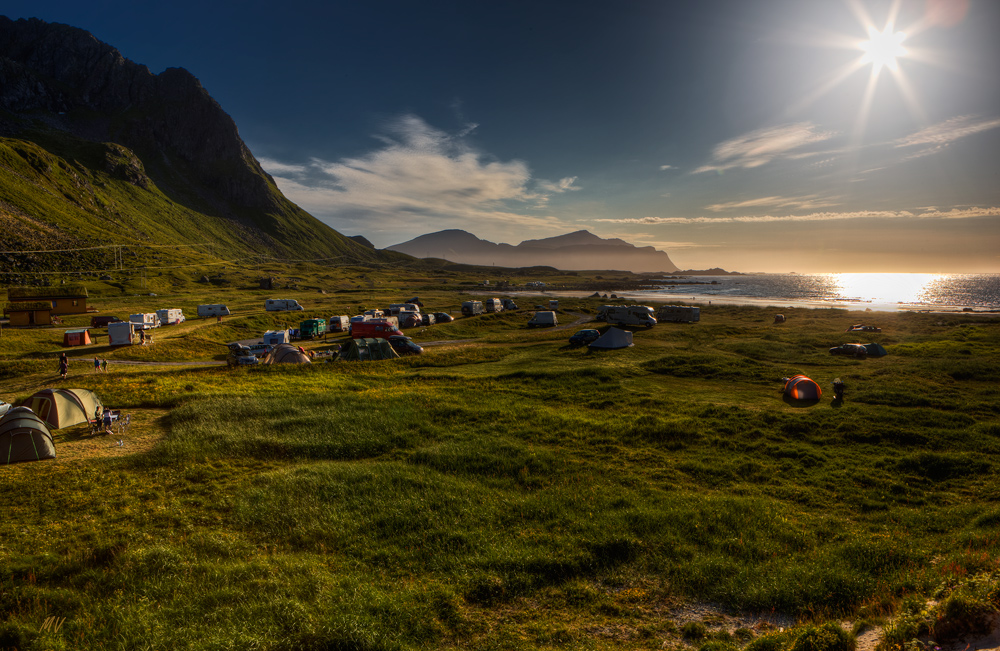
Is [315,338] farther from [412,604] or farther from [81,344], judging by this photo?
[412,604]

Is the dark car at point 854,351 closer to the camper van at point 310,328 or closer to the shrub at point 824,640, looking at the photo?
the shrub at point 824,640

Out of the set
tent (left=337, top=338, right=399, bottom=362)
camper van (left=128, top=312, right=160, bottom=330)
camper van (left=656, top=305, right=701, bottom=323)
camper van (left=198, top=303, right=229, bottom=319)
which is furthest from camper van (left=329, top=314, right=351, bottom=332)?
camper van (left=656, top=305, right=701, bottom=323)

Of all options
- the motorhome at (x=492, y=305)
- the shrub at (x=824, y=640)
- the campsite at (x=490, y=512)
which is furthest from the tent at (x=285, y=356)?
the motorhome at (x=492, y=305)

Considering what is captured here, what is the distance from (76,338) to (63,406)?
92.9 ft

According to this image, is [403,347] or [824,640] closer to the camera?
[824,640]

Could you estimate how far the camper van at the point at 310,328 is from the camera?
49.4 meters

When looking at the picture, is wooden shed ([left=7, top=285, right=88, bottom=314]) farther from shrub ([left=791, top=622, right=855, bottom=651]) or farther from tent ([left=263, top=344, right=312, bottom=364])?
shrub ([left=791, top=622, right=855, bottom=651])

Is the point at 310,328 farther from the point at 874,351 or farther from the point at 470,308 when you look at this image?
the point at 874,351

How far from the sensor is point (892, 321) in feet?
235

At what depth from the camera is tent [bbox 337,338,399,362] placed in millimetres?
36844

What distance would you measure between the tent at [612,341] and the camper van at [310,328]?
32.6 metres

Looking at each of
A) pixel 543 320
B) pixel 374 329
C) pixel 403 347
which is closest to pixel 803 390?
pixel 403 347

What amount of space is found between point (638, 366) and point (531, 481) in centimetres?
2155

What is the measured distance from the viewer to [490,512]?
40.1 ft
